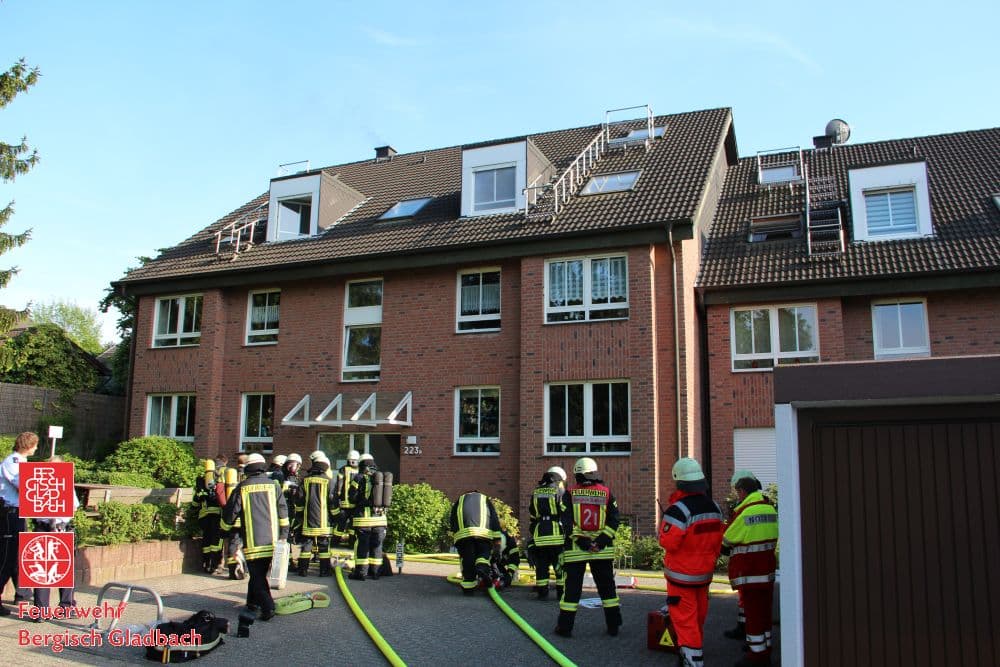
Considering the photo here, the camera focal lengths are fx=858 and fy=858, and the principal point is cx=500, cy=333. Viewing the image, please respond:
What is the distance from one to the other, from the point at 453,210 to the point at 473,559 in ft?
36.7

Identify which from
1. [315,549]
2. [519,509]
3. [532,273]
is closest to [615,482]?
[519,509]

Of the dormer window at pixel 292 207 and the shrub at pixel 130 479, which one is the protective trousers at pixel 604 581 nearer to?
the shrub at pixel 130 479

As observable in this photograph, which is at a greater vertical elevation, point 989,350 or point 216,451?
point 989,350

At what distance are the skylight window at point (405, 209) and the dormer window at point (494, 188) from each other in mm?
1946

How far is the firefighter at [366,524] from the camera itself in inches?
470

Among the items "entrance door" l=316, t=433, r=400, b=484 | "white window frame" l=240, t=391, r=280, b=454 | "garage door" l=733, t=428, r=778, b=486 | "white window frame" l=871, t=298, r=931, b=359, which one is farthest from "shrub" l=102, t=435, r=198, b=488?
"white window frame" l=871, t=298, r=931, b=359

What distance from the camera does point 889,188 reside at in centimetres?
1877

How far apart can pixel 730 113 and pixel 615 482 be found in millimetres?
11900

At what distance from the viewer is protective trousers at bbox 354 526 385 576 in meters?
11.9

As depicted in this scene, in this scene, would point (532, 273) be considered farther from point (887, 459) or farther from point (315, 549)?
point (887, 459)

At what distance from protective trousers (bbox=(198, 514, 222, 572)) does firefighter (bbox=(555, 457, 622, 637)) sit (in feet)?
18.7

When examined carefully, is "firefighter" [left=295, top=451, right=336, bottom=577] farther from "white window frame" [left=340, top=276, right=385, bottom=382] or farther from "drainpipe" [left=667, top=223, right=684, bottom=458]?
"white window frame" [left=340, top=276, right=385, bottom=382]

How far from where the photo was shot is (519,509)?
55.4 feet

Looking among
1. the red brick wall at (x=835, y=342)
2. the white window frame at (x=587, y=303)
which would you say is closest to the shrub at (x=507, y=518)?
the white window frame at (x=587, y=303)
